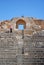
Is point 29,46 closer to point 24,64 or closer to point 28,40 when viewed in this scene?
point 28,40

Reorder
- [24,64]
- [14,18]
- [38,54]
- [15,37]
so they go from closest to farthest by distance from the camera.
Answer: [24,64] → [38,54] → [15,37] → [14,18]

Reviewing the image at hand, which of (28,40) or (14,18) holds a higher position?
(14,18)

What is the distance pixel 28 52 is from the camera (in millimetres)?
10781

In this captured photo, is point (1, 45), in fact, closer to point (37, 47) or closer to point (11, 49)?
point (11, 49)

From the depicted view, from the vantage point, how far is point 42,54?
10789 mm

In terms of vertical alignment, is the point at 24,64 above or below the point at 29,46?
below

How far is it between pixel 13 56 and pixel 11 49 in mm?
539

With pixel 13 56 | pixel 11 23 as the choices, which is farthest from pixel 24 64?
pixel 11 23

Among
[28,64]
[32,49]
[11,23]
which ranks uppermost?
[11,23]

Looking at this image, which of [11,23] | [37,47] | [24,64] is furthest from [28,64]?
[11,23]

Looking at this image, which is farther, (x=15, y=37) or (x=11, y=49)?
(x=15, y=37)

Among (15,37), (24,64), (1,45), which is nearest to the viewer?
(24,64)

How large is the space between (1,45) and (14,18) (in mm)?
12392

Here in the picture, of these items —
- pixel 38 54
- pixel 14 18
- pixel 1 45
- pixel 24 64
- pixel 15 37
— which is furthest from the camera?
pixel 14 18
